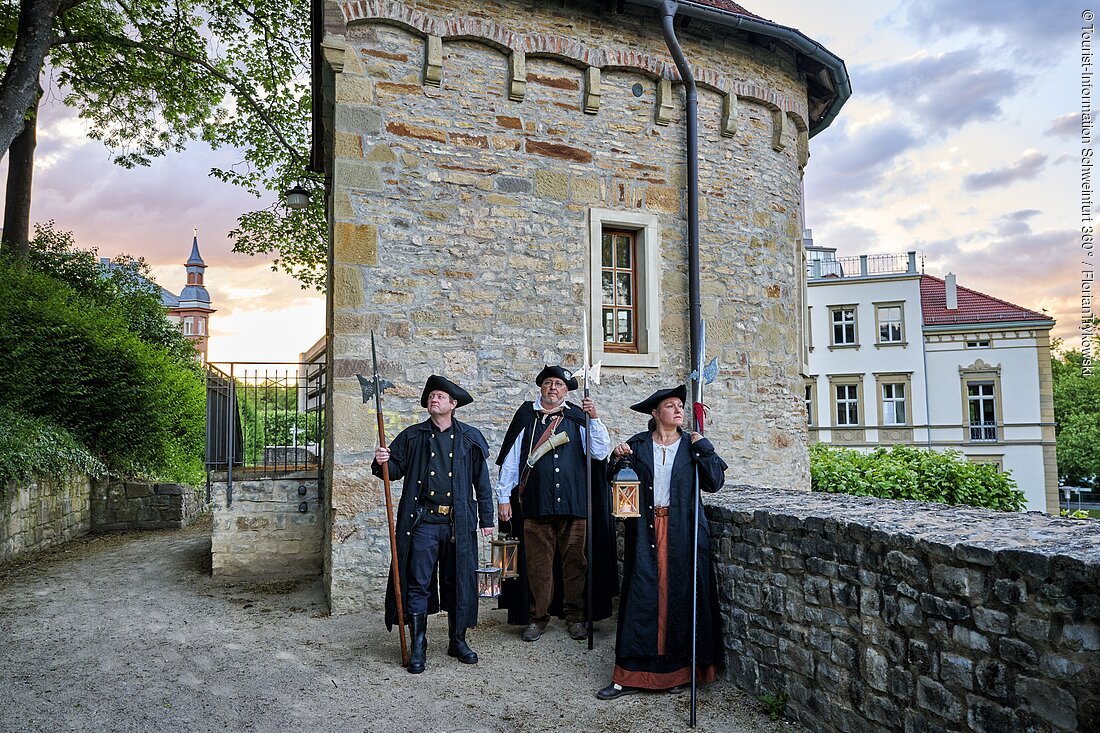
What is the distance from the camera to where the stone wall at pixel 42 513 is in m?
9.10

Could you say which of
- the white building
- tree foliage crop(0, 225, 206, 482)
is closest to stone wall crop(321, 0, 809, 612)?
tree foliage crop(0, 225, 206, 482)

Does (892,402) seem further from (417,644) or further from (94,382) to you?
(417,644)

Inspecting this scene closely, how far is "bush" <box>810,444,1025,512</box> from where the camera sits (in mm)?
10477

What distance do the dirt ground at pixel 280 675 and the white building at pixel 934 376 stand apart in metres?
24.7

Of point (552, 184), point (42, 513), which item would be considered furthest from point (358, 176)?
point (42, 513)

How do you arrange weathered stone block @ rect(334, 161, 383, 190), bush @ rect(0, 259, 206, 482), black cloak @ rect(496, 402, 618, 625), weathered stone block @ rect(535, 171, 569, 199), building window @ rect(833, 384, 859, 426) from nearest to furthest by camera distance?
black cloak @ rect(496, 402, 618, 625) → weathered stone block @ rect(334, 161, 383, 190) → weathered stone block @ rect(535, 171, 569, 199) → bush @ rect(0, 259, 206, 482) → building window @ rect(833, 384, 859, 426)

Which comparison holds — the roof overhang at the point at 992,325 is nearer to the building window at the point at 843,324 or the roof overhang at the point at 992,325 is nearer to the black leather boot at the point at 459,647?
the building window at the point at 843,324

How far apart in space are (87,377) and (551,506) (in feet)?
31.4

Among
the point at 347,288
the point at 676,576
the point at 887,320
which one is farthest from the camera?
the point at 887,320

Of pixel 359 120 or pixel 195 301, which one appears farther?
pixel 195 301

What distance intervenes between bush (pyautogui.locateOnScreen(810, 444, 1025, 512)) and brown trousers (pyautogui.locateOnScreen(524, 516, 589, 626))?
575 centimetres

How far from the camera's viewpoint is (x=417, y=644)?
5.12 meters

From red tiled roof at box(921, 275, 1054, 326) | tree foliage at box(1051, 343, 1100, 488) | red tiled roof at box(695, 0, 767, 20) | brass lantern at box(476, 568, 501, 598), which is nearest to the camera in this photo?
brass lantern at box(476, 568, 501, 598)

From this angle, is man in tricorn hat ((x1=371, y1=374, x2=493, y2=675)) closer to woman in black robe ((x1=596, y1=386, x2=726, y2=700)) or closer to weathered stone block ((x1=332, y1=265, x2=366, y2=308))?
woman in black robe ((x1=596, y1=386, x2=726, y2=700))
